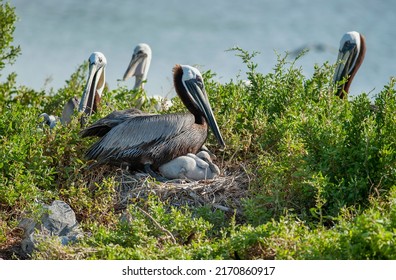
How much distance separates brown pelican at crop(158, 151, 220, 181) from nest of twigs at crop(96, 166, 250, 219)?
7cm

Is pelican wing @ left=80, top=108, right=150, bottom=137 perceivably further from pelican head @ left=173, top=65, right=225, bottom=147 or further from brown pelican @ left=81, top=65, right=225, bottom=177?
pelican head @ left=173, top=65, right=225, bottom=147

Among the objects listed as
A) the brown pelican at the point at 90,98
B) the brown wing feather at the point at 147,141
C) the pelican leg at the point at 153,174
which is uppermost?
the brown pelican at the point at 90,98

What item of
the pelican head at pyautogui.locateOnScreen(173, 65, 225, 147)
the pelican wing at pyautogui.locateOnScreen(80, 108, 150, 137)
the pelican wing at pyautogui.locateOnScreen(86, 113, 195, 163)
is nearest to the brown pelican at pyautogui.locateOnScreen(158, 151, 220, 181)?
the pelican wing at pyautogui.locateOnScreen(86, 113, 195, 163)

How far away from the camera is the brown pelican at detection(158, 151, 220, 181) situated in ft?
29.9

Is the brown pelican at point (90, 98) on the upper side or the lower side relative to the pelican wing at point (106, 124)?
upper

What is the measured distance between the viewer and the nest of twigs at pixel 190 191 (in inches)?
344

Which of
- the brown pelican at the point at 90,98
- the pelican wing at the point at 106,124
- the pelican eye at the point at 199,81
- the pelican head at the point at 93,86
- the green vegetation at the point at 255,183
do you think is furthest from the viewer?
the pelican head at the point at 93,86

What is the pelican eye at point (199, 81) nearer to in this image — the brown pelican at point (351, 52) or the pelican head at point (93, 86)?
the pelican head at point (93, 86)

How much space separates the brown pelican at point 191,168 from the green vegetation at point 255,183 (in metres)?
0.23

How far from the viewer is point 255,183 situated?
880 cm

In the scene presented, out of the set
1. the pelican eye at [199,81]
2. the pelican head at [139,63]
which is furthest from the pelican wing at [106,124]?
the pelican head at [139,63]

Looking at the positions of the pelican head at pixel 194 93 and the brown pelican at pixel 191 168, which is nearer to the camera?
the brown pelican at pixel 191 168

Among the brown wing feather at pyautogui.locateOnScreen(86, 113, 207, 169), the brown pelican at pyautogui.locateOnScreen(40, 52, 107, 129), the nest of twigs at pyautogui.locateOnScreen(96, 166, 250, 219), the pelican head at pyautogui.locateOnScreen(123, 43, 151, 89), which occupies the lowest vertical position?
the nest of twigs at pyautogui.locateOnScreen(96, 166, 250, 219)

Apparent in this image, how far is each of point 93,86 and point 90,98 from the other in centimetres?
23
